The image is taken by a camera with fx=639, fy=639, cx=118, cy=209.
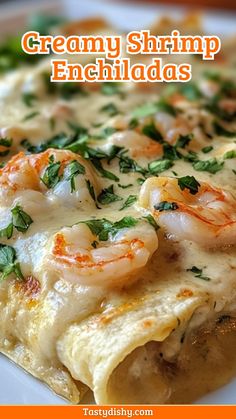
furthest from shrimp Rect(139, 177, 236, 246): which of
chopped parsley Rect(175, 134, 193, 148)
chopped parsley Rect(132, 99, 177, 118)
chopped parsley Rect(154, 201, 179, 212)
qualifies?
chopped parsley Rect(132, 99, 177, 118)

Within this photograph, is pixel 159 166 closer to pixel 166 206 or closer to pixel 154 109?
pixel 166 206

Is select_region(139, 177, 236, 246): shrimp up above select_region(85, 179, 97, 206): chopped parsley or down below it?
below

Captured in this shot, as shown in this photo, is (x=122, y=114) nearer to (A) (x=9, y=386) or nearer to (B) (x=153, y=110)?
(B) (x=153, y=110)

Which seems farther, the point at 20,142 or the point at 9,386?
the point at 20,142

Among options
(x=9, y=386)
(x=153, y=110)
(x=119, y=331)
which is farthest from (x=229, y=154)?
(x=9, y=386)

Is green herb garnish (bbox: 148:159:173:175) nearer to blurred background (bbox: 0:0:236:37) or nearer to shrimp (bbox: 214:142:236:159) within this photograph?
shrimp (bbox: 214:142:236:159)

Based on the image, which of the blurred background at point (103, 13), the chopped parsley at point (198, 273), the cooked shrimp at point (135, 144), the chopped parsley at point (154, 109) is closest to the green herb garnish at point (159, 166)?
the cooked shrimp at point (135, 144)
